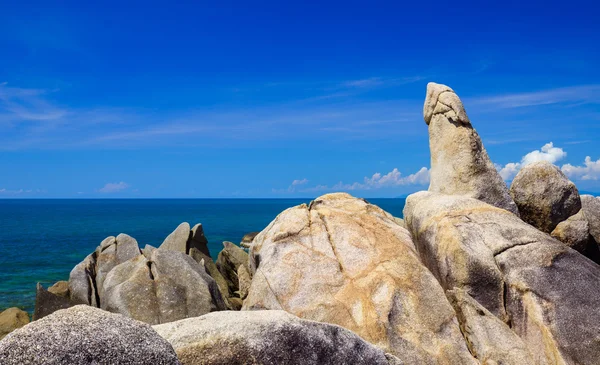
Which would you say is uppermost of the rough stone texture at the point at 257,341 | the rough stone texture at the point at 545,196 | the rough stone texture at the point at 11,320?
the rough stone texture at the point at 545,196

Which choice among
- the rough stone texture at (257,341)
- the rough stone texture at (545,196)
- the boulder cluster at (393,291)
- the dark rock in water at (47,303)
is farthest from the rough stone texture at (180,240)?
the rough stone texture at (257,341)

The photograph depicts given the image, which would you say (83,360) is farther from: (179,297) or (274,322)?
(179,297)

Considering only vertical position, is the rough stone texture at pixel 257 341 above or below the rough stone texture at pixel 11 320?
above

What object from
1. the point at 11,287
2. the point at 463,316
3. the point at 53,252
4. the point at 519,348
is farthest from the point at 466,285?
the point at 53,252

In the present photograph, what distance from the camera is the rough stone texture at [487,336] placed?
13.7 m

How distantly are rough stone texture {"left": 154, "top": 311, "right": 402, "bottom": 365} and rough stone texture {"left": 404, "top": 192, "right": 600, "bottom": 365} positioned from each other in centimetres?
736

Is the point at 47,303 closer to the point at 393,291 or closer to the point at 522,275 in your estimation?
the point at 393,291

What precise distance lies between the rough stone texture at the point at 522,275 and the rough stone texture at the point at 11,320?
55.9ft

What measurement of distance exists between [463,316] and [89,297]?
15.7 meters

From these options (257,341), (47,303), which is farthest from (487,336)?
(47,303)

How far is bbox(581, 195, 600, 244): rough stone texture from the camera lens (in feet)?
76.9

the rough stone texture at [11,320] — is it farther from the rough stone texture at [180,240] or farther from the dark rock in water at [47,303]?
the rough stone texture at [180,240]

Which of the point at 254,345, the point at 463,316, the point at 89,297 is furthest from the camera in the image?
the point at 89,297

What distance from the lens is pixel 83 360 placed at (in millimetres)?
6258
